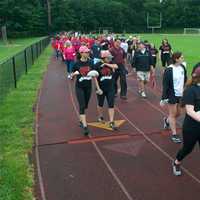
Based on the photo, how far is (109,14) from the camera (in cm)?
9669

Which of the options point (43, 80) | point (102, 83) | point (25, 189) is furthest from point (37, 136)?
point (43, 80)

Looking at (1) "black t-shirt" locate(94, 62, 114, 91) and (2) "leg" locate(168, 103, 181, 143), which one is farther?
(1) "black t-shirt" locate(94, 62, 114, 91)

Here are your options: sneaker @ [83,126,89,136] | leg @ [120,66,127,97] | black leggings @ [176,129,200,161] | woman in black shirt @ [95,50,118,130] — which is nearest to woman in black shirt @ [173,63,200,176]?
black leggings @ [176,129,200,161]

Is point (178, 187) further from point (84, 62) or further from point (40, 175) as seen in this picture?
point (84, 62)

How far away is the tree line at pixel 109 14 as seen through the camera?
85.4m

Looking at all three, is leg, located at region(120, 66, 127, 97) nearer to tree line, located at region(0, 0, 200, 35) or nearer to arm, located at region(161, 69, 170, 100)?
arm, located at region(161, 69, 170, 100)

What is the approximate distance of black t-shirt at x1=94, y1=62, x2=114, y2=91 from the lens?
33.2 feet

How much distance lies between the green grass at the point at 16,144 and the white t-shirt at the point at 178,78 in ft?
10.3

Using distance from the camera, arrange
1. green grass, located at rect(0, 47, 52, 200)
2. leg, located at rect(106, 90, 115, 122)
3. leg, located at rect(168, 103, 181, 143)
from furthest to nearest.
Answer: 1. leg, located at rect(106, 90, 115, 122)
2. leg, located at rect(168, 103, 181, 143)
3. green grass, located at rect(0, 47, 52, 200)

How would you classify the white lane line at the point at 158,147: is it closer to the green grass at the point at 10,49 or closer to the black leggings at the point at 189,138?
the black leggings at the point at 189,138

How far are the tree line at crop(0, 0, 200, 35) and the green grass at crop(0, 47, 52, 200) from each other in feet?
229

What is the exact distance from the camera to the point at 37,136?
9.68m

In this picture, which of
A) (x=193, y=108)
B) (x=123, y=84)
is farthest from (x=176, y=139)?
(x=123, y=84)

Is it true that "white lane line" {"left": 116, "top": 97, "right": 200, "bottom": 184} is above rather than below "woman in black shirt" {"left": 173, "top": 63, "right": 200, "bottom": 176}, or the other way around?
below
